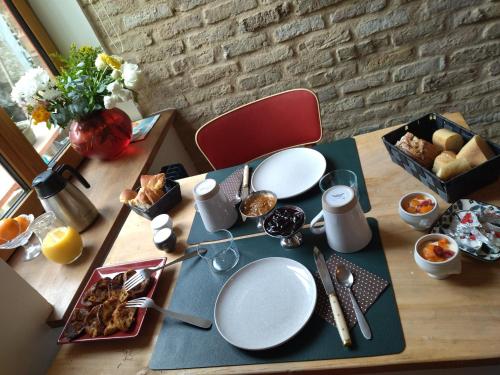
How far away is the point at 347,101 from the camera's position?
2.04 metres

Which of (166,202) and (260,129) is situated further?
(260,129)

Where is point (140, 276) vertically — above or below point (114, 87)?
below

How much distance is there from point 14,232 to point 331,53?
1.58m

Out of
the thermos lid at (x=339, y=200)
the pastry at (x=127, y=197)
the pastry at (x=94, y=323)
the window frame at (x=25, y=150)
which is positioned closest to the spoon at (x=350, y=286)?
the thermos lid at (x=339, y=200)

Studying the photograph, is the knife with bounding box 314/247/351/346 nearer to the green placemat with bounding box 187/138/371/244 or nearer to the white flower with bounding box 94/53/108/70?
the green placemat with bounding box 187/138/371/244

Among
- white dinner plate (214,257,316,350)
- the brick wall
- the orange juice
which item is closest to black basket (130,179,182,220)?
the orange juice

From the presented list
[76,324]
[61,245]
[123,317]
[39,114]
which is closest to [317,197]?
[123,317]

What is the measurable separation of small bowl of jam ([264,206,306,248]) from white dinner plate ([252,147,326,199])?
5.1 inches

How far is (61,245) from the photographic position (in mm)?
1260

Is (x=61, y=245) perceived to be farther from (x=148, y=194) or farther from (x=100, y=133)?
(x=100, y=133)

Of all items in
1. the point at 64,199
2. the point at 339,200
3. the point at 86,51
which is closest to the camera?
the point at 339,200

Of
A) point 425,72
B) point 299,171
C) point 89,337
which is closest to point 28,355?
point 89,337

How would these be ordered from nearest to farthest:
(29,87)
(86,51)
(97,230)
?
(97,230) → (29,87) → (86,51)

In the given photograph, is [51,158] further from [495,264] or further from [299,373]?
[495,264]
